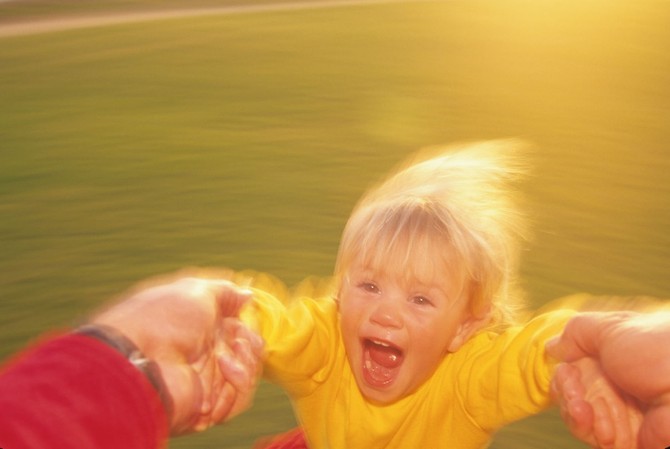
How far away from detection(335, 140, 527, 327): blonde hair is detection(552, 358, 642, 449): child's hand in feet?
1.41

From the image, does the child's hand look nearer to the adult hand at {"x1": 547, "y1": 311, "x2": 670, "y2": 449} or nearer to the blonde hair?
the adult hand at {"x1": 547, "y1": 311, "x2": 670, "y2": 449}

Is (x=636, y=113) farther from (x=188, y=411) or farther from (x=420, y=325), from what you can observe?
(x=188, y=411)

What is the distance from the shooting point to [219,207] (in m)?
4.87

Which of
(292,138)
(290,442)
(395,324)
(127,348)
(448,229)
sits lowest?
(290,442)

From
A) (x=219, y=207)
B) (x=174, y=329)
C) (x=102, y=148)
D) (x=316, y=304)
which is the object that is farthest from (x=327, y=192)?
(x=174, y=329)

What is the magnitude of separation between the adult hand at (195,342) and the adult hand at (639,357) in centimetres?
58

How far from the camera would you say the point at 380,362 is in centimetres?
215

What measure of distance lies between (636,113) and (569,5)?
12.7 ft

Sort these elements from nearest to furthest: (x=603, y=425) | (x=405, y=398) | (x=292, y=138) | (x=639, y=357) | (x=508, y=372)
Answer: (x=639, y=357) → (x=603, y=425) → (x=508, y=372) → (x=405, y=398) → (x=292, y=138)

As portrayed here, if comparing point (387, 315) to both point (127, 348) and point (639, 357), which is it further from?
point (127, 348)

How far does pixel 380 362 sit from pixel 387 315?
0.13m

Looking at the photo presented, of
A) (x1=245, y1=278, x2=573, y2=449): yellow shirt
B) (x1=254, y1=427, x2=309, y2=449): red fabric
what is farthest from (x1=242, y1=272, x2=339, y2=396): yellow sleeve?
(x1=254, y1=427, x2=309, y2=449): red fabric

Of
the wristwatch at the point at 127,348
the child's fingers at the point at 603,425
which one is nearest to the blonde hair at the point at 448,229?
the child's fingers at the point at 603,425

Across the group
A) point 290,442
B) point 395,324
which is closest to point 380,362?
point 395,324
